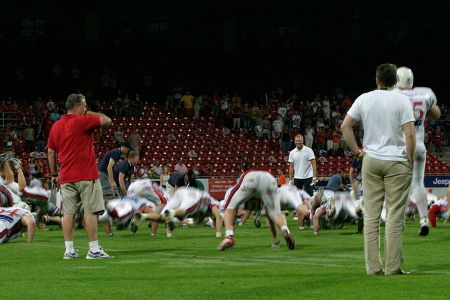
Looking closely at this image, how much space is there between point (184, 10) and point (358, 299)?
147 feet

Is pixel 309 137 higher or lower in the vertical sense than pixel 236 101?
lower

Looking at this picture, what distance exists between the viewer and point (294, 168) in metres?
25.7

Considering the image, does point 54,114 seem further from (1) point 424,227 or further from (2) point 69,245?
(2) point 69,245

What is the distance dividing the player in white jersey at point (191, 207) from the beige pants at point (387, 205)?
29.1ft

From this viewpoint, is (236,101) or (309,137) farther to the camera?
(236,101)

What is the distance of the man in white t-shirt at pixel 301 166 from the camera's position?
2528cm

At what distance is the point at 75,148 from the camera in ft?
46.2

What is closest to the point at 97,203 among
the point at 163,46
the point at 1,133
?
the point at 1,133

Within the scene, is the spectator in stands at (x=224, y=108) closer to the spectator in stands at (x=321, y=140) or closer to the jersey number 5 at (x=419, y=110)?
the spectator in stands at (x=321, y=140)

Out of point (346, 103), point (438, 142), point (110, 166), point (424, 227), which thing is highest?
point (346, 103)

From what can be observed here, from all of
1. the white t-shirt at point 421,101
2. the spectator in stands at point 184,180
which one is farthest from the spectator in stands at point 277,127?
the white t-shirt at point 421,101

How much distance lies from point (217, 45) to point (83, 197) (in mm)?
39454

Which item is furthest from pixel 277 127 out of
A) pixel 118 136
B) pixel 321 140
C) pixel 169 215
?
pixel 169 215

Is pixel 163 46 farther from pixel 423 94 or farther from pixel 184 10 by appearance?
pixel 423 94
